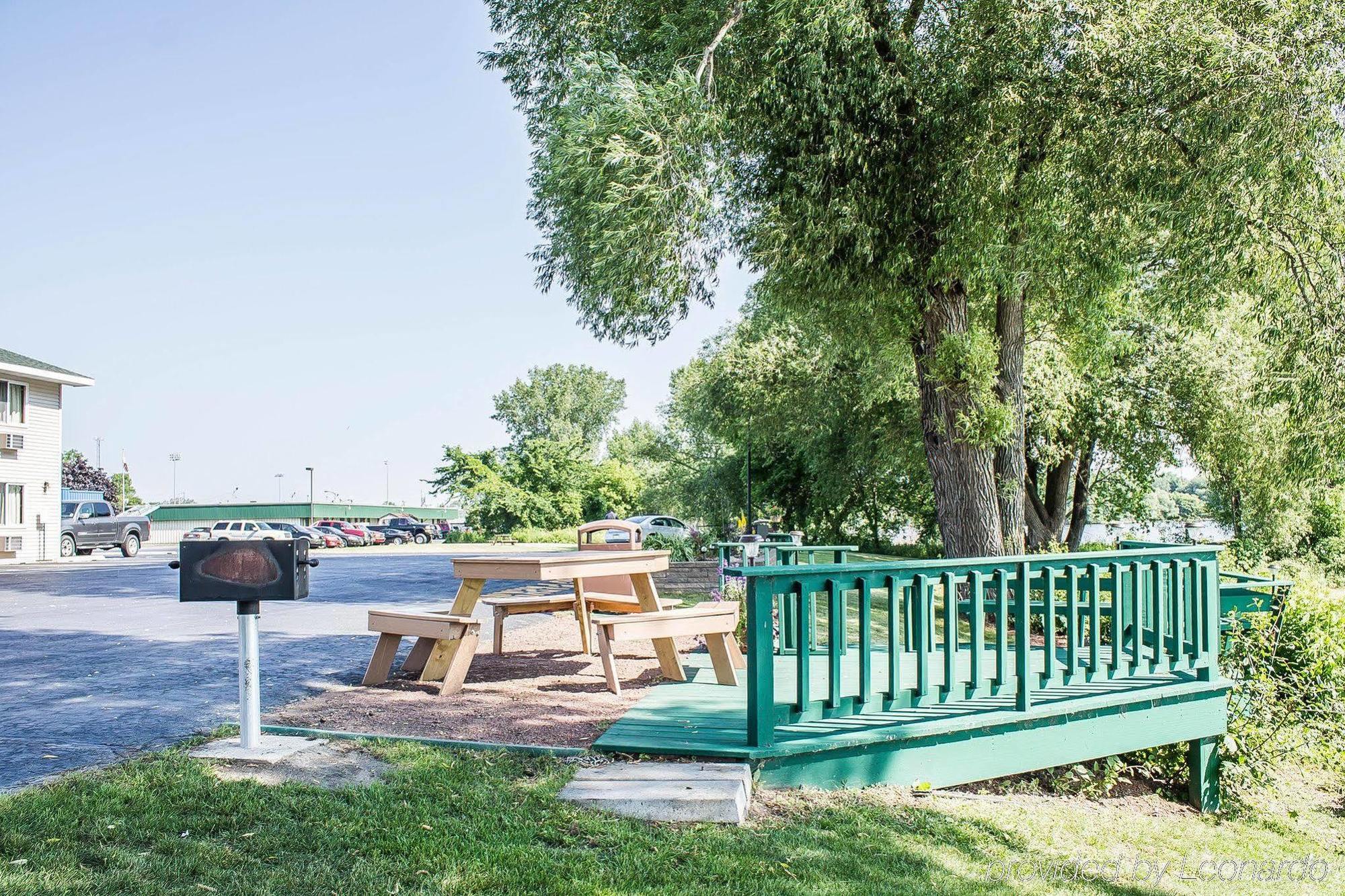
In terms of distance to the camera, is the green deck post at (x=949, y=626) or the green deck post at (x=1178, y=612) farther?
the green deck post at (x=1178, y=612)

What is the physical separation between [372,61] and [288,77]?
4.30 feet

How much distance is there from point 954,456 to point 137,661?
9456mm

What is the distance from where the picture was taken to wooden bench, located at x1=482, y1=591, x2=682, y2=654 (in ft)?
24.2

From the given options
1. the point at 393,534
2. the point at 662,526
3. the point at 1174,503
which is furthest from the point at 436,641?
the point at 393,534

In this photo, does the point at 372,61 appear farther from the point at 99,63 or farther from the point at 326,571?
the point at 326,571

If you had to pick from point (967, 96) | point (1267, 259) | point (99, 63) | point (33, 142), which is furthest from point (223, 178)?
point (1267, 259)

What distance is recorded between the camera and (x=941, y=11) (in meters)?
11.7

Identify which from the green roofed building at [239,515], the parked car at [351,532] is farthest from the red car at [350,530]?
the green roofed building at [239,515]

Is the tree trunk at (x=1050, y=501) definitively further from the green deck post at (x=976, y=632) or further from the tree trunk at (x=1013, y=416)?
the green deck post at (x=976, y=632)

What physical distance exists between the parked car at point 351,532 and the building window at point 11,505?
21.5 m

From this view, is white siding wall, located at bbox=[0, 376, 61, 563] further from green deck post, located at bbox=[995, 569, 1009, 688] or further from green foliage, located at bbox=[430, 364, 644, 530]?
green deck post, located at bbox=[995, 569, 1009, 688]

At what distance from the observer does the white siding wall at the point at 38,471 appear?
90.0 ft

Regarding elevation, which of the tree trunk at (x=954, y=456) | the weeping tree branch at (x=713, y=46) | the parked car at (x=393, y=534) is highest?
the weeping tree branch at (x=713, y=46)

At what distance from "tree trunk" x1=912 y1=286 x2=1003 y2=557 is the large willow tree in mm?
36
